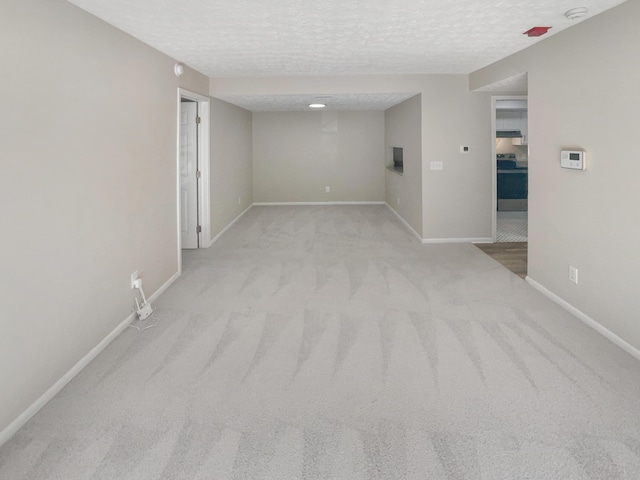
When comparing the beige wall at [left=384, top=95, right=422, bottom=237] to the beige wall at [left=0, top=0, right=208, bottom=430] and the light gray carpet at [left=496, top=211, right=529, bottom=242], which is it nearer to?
the light gray carpet at [left=496, top=211, right=529, bottom=242]

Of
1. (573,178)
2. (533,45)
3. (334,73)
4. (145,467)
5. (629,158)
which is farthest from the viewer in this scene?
(334,73)

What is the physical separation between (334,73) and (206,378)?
14.2ft

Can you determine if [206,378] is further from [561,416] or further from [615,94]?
[615,94]

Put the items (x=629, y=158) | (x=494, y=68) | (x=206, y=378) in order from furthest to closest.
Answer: (x=494, y=68) → (x=629, y=158) → (x=206, y=378)

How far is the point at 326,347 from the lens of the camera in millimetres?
2996

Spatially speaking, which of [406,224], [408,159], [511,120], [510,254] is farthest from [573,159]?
[511,120]

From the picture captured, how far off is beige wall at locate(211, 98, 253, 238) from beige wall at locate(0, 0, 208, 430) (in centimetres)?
247

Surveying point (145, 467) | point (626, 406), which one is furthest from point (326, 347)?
point (626, 406)

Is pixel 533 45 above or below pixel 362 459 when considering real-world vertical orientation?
above

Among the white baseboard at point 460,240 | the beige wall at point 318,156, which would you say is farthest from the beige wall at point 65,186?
the beige wall at point 318,156

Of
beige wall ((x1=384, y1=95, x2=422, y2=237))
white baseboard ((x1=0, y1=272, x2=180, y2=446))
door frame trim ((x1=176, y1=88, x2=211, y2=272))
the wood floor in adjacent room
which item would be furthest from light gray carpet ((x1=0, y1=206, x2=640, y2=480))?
beige wall ((x1=384, y1=95, x2=422, y2=237))

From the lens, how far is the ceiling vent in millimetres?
3466

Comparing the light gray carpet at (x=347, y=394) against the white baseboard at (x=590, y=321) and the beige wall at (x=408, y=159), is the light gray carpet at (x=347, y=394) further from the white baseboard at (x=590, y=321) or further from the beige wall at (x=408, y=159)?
the beige wall at (x=408, y=159)

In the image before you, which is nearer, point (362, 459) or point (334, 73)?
point (362, 459)
